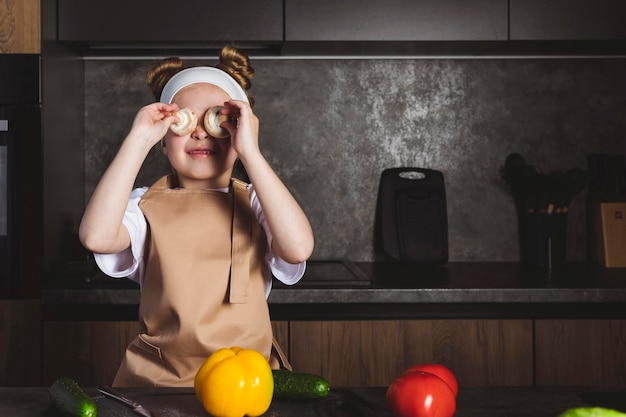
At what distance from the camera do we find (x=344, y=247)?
2.70 metres

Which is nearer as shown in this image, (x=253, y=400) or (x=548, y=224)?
(x=253, y=400)

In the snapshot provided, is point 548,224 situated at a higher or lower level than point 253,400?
higher

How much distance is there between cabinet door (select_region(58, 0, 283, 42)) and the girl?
2.74ft

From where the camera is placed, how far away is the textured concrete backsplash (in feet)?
8.75

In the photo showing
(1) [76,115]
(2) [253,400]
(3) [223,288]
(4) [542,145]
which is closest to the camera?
(2) [253,400]

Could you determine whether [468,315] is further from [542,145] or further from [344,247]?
[542,145]

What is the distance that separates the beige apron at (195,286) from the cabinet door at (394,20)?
99 centimetres

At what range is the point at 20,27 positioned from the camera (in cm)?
218

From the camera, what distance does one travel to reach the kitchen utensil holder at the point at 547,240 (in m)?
2.45

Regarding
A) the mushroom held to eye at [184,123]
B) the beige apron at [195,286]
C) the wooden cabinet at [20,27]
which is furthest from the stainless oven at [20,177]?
the mushroom held to eye at [184,123]

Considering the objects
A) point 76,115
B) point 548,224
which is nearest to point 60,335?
point 76,115

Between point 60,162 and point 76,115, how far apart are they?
249mm

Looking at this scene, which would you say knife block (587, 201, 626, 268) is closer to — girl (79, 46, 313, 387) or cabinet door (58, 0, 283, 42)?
cabinet door (58, 0, 283, 42)

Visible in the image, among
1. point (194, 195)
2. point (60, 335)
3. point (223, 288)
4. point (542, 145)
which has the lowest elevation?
point (60, 335)
